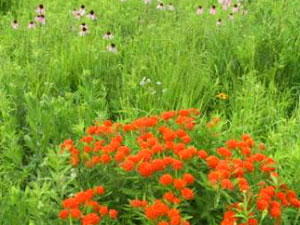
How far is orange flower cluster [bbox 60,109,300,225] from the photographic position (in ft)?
6.87

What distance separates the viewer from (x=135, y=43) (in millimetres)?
4238

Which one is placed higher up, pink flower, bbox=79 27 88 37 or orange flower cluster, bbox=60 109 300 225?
pink flower, bbox=79 27 88 37

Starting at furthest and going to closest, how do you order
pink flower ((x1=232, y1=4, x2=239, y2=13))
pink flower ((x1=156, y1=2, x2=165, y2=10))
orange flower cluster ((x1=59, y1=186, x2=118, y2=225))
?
pink flower ((x1=156, y1=2, x2=165, y2=10)) < pink flower ((x1=232, y1=4, x2=239, y2=13)) < orange flower cluster ((x1=59, y1=186, x2=118, y2=225))

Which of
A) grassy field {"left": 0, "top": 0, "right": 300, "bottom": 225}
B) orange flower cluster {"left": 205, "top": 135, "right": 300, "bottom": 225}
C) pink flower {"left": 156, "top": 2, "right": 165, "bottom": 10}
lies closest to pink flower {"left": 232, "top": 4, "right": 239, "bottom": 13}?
grassy field {"left": 0, "top": 0, "right": 300, "bottom": 225}

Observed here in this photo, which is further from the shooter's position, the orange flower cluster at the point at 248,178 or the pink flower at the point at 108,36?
the pink flower at the point at 108,36

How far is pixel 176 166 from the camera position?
85.9 inches

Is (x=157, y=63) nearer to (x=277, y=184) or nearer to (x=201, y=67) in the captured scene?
(x=201, y=67)

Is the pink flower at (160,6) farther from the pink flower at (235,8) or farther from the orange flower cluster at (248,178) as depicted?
the orange flower cluster at (248,178)

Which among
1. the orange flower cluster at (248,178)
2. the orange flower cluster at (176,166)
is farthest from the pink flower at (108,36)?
the orange flower cluster at (248,178)

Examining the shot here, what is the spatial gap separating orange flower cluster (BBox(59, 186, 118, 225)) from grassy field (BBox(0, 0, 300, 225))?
0.22 m

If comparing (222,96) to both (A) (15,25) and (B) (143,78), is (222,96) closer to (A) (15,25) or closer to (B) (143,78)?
(B) (143,78)

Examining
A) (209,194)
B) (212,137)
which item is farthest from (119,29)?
(209,194)

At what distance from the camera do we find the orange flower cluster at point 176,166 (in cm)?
209

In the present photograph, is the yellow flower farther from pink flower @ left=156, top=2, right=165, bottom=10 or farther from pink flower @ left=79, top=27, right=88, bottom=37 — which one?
pink flower @ left=156, top=2, right=165, bottom=10
